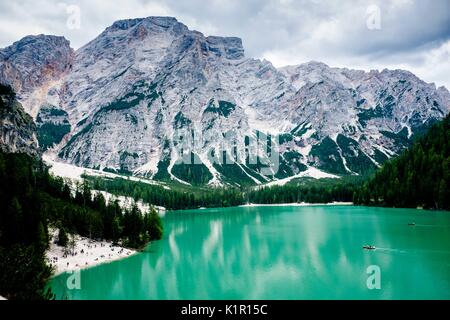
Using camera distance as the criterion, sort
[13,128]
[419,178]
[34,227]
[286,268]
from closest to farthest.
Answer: [286,268] → [34,227] → [419,178] → [13,128]

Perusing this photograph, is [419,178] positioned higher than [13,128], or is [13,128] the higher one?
[13,128]

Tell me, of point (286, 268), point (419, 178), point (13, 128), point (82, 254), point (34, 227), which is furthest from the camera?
point (13, 128)

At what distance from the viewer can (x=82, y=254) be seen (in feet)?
244

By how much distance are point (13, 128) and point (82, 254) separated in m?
124

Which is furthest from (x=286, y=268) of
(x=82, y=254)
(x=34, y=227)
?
(x=34, y=227)

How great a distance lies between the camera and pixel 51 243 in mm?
75062

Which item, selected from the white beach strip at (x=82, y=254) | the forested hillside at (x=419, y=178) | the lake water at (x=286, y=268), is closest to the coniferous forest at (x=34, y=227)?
the white beach strip at (x=82, y=254)

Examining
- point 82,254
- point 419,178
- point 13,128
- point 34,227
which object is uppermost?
point 13,128

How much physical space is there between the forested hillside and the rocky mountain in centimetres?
15650

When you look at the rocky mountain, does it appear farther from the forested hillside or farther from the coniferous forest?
the forested hillside

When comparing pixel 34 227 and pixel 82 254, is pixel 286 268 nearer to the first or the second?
pixel 82 254
